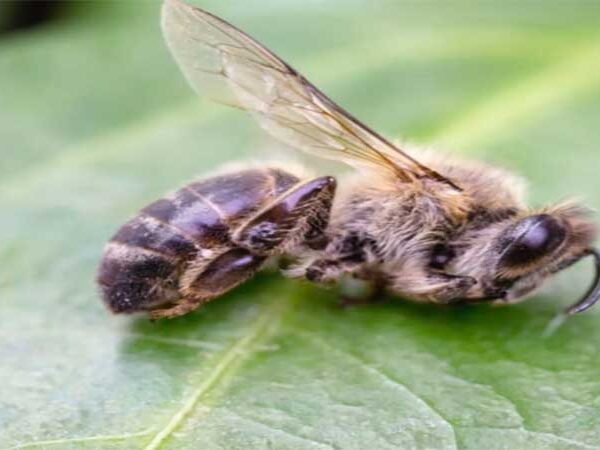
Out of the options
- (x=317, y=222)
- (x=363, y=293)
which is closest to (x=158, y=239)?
(x=317, y=222)

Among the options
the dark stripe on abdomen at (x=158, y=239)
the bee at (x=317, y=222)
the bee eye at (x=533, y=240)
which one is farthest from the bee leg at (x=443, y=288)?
the dark stripe on abdomen at (x=158, y=239)

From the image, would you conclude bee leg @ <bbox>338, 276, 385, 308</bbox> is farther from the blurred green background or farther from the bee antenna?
the bee antenna

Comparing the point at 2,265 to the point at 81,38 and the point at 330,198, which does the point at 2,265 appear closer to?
the point at 330,198

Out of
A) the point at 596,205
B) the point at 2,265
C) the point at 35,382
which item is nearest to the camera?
the point at 35,382

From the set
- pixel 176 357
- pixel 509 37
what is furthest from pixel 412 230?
pixel 509 37

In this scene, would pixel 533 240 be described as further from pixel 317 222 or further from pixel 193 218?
pixel 193 218

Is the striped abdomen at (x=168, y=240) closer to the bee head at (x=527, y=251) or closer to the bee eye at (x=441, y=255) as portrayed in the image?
the bee eye at (x=441, y=255)

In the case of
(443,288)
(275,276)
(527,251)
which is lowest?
(275,276)
